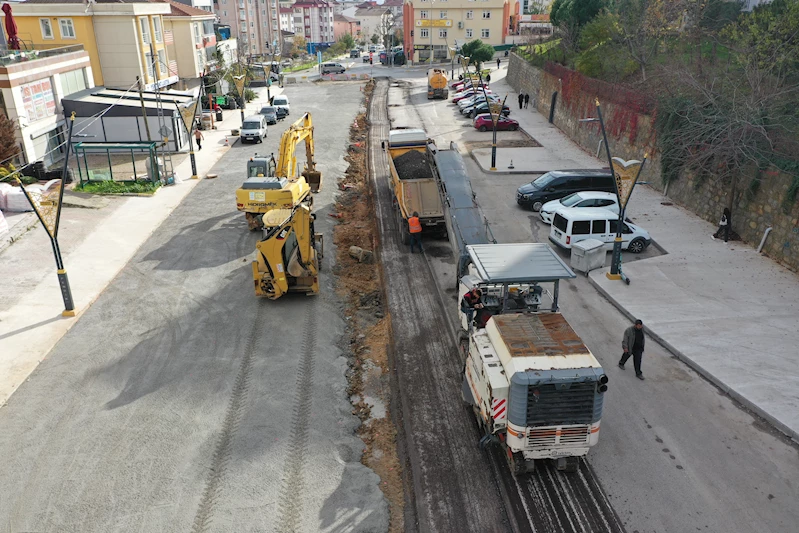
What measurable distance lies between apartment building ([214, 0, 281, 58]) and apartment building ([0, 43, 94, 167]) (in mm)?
75831

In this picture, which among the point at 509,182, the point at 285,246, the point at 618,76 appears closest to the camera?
the point at 285,246

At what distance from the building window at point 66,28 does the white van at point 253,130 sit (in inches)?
556

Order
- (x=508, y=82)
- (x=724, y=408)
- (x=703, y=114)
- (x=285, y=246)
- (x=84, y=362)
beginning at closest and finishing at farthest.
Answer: (x=724, y=408) < (x=84, y=362) < (x=285, y=246) < (x=703, y=114) < (x=508, y=82)

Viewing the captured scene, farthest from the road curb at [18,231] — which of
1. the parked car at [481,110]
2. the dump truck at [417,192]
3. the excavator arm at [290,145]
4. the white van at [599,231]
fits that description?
the parked car at [481,110]

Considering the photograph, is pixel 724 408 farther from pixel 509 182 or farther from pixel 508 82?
pixel 508 82

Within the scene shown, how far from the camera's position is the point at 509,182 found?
1244 inches

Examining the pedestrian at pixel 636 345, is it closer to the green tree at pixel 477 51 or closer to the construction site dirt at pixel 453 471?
the construction site dirt at pixel 453 471

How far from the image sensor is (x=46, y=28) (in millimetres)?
43156

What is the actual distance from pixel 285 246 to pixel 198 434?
22.2 ft

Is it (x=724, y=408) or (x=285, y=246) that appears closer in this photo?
(x=724, y=408)

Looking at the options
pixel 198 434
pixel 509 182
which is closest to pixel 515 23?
pixel 509 182

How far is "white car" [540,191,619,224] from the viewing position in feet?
79.7

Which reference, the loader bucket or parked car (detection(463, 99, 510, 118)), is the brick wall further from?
the loader bucket

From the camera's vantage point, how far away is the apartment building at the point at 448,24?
89500mm
